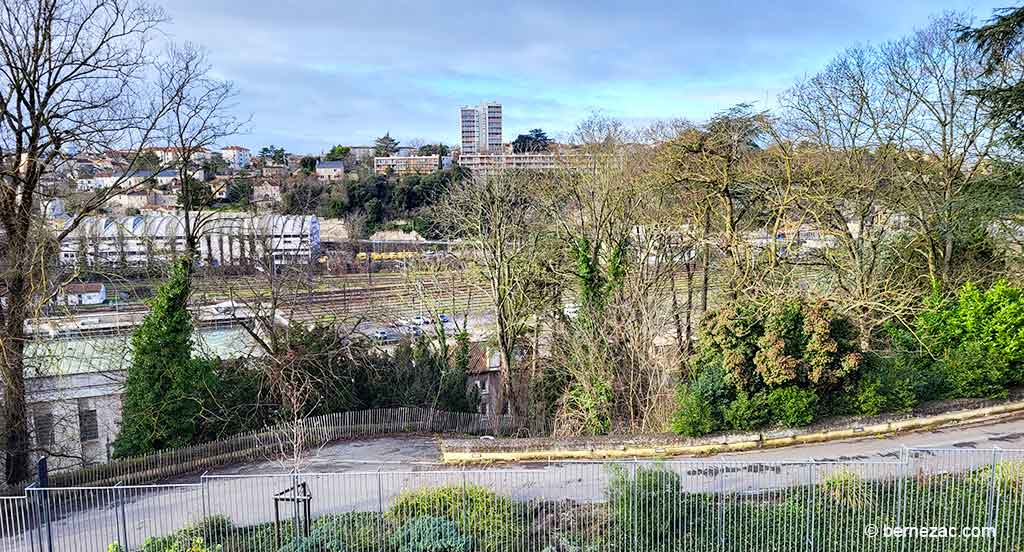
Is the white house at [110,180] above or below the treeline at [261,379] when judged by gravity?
above

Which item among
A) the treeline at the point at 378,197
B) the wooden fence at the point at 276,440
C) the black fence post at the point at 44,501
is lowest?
the wooden fence at the point at 276,440

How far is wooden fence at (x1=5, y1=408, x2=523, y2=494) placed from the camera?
45.8 ft

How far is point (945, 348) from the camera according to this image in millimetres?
17141

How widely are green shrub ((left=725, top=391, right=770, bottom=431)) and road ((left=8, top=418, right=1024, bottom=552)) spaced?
0.74m

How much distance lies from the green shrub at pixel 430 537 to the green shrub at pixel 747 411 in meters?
7.03

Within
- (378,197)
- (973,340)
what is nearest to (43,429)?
(973,340)

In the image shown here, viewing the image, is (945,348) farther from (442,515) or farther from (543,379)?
(442,515)

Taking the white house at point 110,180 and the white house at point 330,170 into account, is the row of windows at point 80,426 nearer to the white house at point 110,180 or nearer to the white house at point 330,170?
the white house at point 110,180

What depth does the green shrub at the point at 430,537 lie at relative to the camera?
10312 mm

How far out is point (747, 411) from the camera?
1480 cm

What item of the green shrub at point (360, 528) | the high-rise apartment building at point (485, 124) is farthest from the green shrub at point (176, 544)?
the high-rise apartment building at point (485, 124)

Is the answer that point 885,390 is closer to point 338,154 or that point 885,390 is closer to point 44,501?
point 44,501

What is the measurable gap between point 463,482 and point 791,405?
7.79m

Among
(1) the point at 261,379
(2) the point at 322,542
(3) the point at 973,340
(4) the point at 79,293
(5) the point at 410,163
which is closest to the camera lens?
(2) the point at 322,542
